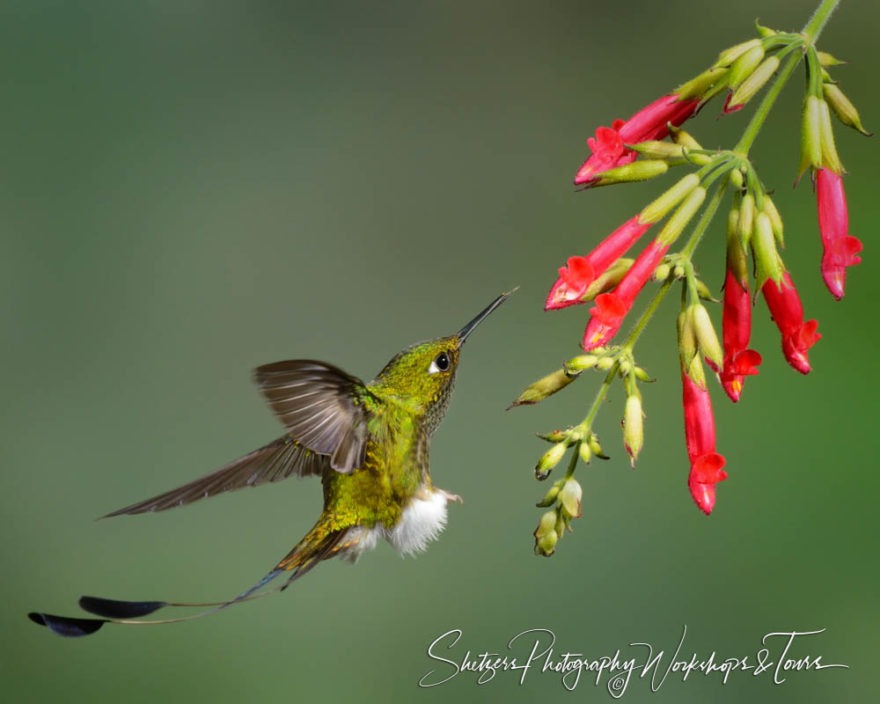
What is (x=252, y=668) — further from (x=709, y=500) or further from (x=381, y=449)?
(x=709, y=500)

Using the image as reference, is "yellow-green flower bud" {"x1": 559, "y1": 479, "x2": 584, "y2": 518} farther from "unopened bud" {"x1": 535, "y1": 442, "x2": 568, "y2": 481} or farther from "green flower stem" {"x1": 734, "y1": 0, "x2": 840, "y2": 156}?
"green flower stem" {"x1": 734, "y1": 0, "x2": 840, "y2": 156}

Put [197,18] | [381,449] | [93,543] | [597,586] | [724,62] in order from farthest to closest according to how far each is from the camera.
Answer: [197,18] → [93,543] → [597,586] → [381,449] → [724,62]

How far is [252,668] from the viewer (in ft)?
9.96

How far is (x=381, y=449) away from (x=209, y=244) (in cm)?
222

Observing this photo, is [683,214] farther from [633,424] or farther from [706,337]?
[633,424]

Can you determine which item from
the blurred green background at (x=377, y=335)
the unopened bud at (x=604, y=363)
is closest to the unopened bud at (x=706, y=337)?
the unopened bud at (x=604, y=363)

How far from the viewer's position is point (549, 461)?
1.28 meters

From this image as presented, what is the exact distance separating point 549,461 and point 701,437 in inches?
10.9

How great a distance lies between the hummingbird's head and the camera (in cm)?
183

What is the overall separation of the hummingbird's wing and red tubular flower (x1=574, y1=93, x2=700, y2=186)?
18.0 inches

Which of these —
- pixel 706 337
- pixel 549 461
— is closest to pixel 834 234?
pixel 706 337

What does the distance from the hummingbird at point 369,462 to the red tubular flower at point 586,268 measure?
30 cm

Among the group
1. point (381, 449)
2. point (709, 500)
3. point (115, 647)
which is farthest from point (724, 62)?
point (115, 647)

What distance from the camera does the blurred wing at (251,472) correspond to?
66.2 inches
